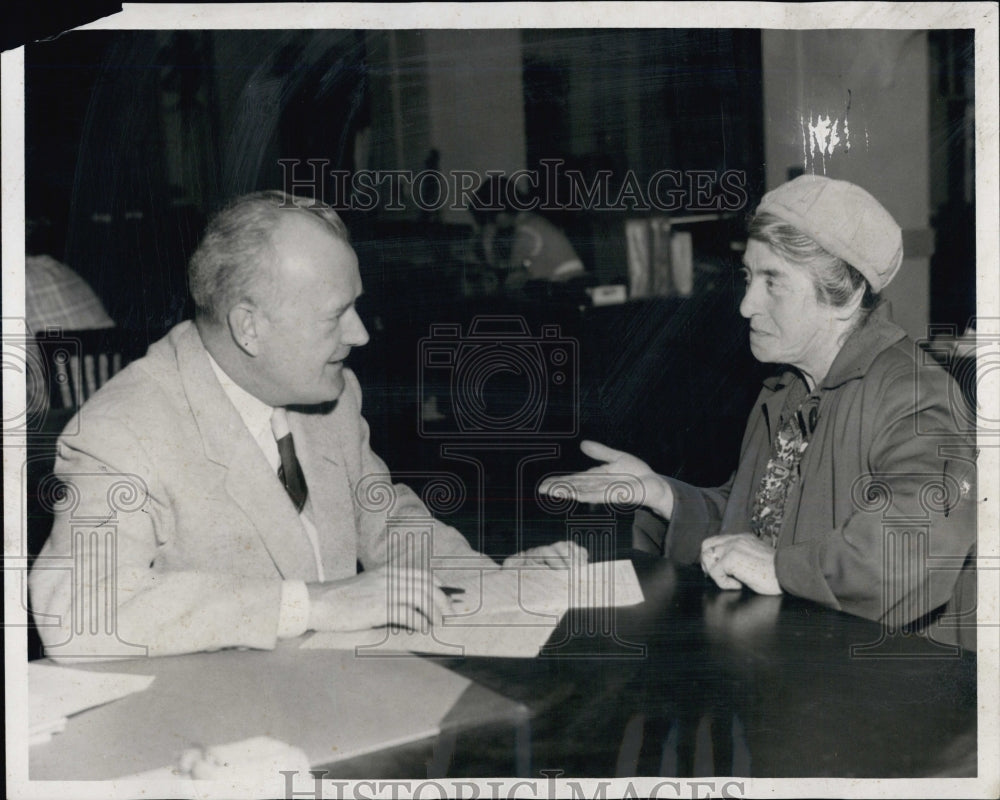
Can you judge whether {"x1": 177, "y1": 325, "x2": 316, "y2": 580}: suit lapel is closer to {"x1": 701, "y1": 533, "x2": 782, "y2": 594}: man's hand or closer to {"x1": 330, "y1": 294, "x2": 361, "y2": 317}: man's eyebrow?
{"x1": 330, "y1": 294, "x2": 361, "y2": 317}: man's eyebrow

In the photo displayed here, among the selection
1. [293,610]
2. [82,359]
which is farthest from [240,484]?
[82,359]

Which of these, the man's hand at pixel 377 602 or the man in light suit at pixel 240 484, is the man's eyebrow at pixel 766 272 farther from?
the man's hand at pixel 377 602

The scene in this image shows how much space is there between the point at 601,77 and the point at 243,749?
2.08 metres

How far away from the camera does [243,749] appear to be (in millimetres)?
2664

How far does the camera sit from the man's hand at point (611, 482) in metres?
2.85

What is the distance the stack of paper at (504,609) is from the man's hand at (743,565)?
0.22 metres

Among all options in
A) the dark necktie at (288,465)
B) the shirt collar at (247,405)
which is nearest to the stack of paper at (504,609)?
the dark necktie at (288,465)

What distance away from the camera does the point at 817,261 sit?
2.74 meters

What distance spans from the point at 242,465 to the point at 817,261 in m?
1.65

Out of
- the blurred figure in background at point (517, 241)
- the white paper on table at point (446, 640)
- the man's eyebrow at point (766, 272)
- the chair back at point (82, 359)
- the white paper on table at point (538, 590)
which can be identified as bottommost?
the white paper on table at point (446, 640)

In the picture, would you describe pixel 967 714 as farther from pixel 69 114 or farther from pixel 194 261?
pixel 69 114

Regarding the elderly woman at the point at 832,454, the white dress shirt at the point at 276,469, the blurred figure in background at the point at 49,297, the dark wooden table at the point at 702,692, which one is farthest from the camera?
the blurred figure in background at the point at 49,297

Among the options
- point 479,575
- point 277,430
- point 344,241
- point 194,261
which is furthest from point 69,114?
point 479,575

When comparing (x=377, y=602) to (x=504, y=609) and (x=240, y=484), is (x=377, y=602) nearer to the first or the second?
(x=504, y=609)
